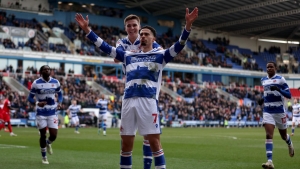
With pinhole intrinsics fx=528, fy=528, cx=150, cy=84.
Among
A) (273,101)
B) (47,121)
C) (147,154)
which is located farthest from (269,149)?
(47,121)

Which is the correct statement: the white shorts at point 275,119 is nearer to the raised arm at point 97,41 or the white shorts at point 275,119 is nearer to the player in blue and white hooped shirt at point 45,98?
the player in blue and white hooped shirt at point 45,98

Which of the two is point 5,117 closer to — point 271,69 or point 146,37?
point 271,69

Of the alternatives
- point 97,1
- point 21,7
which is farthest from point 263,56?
point 21,7

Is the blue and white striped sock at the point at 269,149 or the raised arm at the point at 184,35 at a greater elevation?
the raised arm at the point at 184,35

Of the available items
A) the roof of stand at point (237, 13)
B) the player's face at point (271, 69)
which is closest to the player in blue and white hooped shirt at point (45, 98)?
the player's face at point (271, 69)

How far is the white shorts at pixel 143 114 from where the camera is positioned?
27.5 feet

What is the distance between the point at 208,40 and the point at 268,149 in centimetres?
7419

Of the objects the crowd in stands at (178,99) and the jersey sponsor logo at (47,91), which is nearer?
the jersey sponsor logo at (47,91)

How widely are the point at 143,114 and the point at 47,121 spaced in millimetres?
6885

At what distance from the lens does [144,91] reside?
8.42 m

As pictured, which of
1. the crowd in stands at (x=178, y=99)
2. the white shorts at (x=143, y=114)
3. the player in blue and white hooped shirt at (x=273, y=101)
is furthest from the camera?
the crowd in stands at (x=178, y=99)

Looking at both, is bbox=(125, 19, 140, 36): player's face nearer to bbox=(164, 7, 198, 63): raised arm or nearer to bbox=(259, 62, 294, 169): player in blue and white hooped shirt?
bbox=(164, 7, 198, 63): raised arm

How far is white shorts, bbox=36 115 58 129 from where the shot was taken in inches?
570

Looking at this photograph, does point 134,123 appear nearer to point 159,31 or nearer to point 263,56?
point 159,31
